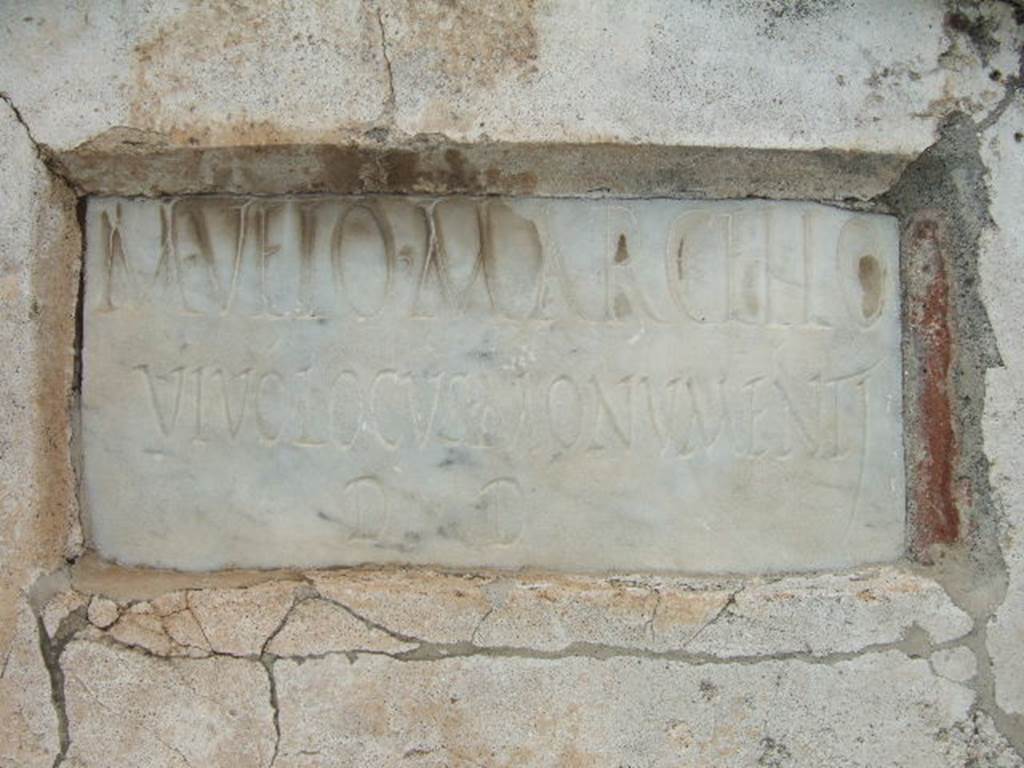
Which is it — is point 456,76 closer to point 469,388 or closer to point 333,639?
point 469,388

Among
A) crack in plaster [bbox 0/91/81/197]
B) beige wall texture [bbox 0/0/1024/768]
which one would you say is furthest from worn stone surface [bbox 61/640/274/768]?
crack in plaster [bbox 0/91/81/197]

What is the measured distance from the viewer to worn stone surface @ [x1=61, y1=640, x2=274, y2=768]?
7.36 ft

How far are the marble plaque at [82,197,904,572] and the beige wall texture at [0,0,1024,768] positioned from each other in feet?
0.34

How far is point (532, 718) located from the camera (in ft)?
7.38

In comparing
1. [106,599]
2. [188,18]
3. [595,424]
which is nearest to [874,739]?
[595,424]

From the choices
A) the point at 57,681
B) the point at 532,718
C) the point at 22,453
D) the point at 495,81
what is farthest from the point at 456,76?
the point at 57,681

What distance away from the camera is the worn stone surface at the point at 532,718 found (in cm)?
225

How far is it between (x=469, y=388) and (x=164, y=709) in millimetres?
817

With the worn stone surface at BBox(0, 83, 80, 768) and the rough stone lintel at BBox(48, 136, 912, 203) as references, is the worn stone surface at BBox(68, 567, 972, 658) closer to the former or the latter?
the worn stone surface at BBox(0, 83, 80, 768)

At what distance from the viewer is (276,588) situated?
2.27 meters

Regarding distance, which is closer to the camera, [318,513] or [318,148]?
[318,148]

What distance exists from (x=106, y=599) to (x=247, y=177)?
2.71 feet

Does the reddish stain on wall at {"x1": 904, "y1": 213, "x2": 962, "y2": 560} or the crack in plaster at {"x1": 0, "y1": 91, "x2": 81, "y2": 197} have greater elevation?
the crack in plaster at {"x1": 0, "y1": 91, "x2": 81, "y2": 197}

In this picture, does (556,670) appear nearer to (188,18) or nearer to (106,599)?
(106,599)
